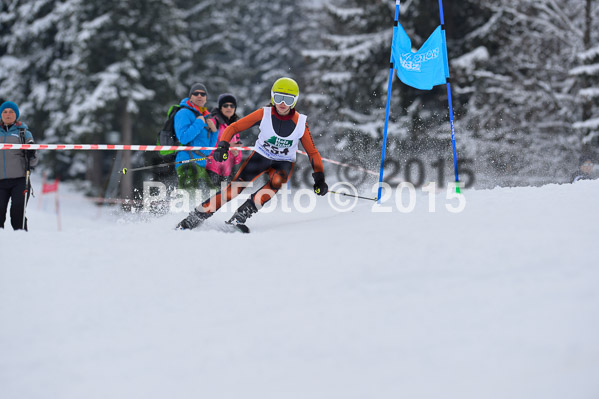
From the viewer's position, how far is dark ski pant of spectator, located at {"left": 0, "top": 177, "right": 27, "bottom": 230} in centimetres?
619

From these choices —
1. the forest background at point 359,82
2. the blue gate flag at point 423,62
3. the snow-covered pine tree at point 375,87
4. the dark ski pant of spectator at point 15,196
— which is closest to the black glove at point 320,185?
the blue gate flag at point 423,62

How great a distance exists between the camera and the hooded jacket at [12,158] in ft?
20.0

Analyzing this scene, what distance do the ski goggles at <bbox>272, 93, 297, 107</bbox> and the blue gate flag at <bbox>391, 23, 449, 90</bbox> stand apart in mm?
1757

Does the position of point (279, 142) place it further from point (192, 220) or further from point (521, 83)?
point (521, 83)

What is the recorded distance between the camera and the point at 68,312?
3.03 metres

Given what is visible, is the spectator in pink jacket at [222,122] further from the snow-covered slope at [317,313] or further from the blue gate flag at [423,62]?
the snow-covered slope at [317,313]

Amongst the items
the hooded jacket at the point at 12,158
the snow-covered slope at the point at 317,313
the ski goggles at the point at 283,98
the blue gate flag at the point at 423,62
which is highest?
the blue gate flag at the point at 423,62

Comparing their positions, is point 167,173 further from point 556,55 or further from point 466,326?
point 556,55

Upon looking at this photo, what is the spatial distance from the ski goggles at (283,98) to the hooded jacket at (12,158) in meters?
3.21

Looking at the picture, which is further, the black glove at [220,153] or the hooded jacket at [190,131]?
the hooded jacket at [190,131]

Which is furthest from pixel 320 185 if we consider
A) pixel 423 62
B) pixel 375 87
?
pixel 375 87

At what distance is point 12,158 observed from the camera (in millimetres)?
6113

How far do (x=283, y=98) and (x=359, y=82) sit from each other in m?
12.5

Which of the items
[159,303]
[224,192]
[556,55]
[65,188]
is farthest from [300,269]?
[65,188]
